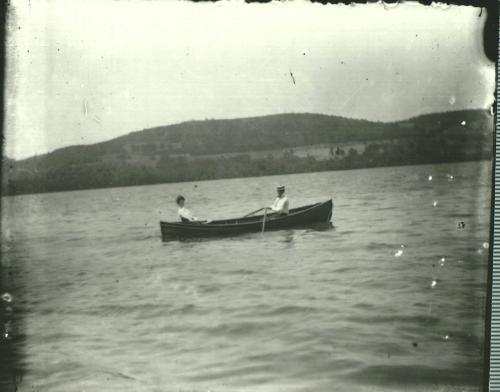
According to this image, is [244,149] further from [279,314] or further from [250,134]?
[279,314]

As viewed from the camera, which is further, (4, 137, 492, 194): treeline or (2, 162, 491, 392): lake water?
(4, 137, 492, 194): treeline

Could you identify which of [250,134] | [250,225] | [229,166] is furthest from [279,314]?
[250,225]

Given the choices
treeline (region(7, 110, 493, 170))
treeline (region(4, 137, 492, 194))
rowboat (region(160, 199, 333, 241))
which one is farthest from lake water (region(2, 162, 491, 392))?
rowboat (region(160, 199, 333, 241))

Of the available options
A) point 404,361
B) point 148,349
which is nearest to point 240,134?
point 148,349

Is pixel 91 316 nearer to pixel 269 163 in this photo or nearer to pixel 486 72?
pixel 269 163

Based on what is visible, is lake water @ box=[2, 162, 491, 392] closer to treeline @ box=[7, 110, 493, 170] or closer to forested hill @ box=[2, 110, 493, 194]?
forested hill @ box=[2, 110, 493, 194]

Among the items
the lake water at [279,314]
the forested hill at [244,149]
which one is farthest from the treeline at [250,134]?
the lake water at [279,314]

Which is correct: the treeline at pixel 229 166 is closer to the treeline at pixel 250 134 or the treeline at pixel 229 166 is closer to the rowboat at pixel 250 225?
the treeline at pixel 250 134
